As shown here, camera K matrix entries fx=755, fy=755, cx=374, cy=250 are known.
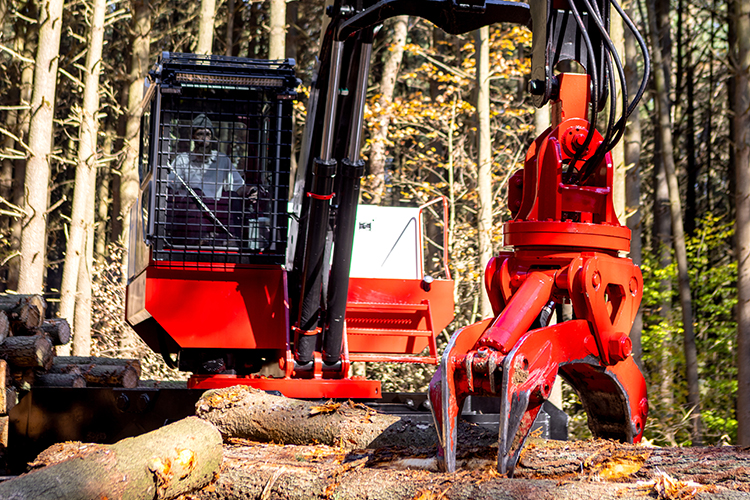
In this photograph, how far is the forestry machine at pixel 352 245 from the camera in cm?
364

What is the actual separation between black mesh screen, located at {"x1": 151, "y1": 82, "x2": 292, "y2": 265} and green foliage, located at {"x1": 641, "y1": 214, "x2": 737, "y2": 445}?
24.7 feet

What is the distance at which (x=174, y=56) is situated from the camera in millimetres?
5902

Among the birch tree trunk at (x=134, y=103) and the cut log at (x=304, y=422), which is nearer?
the cut log at (x=304, y=422)

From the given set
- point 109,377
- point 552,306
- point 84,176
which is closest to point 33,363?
point 109,377

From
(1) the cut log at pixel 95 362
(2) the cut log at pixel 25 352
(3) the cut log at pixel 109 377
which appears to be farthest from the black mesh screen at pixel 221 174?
(1) the cut log at pixel 95 362

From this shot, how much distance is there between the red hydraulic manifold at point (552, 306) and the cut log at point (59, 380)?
3997 mm

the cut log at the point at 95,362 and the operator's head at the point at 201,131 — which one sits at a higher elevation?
the operator's head at the point at 201,131

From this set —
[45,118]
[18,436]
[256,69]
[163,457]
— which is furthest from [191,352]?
[45,118]

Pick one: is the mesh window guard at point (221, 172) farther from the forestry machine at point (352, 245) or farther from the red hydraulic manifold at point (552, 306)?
the red hydraulic manifold at point (552, 306)

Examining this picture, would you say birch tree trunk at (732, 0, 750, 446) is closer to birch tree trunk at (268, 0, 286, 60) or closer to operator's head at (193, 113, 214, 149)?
operator's head at (193, 113, 214, 149)

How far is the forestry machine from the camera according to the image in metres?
3.64

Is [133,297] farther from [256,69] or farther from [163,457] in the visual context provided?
[163,457]

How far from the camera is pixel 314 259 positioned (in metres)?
5.66

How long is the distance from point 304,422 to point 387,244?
327 cm
